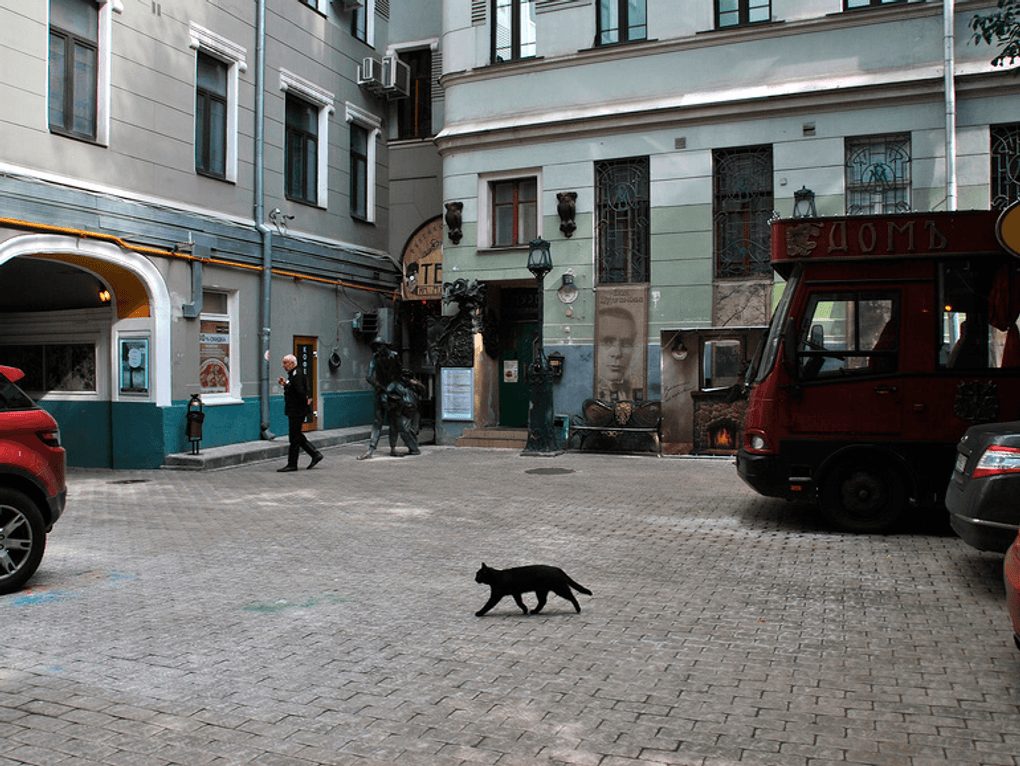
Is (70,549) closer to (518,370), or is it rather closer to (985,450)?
(985,450)

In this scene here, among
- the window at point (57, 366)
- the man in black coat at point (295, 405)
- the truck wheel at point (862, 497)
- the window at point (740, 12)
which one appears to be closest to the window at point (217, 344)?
the window at point (57, 366)

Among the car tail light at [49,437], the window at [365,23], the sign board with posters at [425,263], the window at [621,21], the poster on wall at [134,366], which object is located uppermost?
the window at [365,23]

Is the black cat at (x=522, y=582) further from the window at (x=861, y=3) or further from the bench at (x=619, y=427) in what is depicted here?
the window at (x=861, y=3)

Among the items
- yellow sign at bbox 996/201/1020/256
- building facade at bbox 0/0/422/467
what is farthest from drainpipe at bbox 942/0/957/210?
building facade at bbox 0/0/422/467

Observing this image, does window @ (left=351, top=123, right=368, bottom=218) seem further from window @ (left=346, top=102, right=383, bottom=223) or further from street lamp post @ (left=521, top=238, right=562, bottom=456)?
street lamp post @ (left=521, top=238, right=562, bottom=456)

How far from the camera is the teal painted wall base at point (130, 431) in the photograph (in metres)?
15.2

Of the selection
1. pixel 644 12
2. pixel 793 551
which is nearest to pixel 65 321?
pixel 644 12

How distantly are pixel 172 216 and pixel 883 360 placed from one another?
1218cm

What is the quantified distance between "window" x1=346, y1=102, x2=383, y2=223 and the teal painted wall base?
706 cm

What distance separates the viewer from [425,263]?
22.0 meters

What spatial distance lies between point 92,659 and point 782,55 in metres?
15.5

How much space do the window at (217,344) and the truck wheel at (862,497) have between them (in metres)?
11.8

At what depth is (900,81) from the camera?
1523 centimetres

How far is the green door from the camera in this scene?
19.1 metres
